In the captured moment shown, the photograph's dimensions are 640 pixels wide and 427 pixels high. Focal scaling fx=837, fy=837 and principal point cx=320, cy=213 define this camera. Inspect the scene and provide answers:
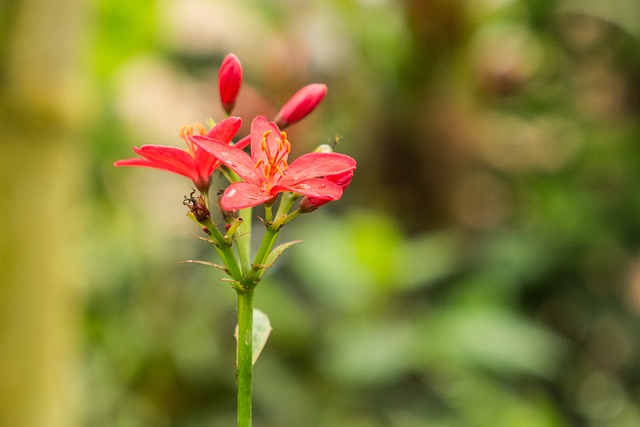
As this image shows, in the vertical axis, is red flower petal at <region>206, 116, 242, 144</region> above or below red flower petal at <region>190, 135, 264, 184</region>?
above

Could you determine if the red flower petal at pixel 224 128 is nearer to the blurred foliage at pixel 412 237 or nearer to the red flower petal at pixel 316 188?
the red flower petal at pixel 316 188

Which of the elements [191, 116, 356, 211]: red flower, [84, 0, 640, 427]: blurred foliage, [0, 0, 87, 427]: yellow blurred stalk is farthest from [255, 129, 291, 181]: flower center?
[84, 0, 640, 427]: blurred foliage

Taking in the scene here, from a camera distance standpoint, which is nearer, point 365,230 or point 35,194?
point 35,194

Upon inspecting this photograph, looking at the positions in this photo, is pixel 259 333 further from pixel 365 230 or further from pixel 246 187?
pixel 365 230

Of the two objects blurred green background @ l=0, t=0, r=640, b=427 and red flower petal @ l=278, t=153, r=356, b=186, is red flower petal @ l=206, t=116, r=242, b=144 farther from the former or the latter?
blurred green background @ l=0, t=0, r=640, b=427

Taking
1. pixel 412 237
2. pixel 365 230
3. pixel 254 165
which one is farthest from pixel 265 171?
pixel 412 237

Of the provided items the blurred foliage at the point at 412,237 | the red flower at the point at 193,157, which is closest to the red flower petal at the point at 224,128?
the red flower at the point at 193,157
